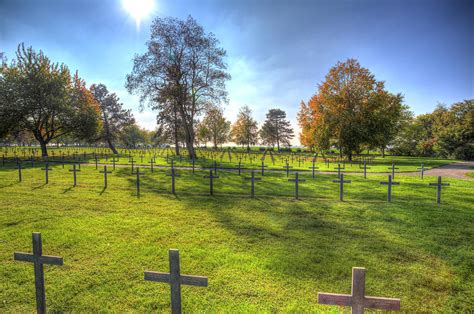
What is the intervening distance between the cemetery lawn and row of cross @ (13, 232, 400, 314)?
1.05m

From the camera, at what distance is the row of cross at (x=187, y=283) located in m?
2.19

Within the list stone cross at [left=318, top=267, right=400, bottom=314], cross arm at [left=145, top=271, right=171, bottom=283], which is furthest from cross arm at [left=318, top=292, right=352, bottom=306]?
cross arm at [left=145, top=271, right=171, bottom=283]

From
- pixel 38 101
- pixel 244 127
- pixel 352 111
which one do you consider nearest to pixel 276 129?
pixel 244 127

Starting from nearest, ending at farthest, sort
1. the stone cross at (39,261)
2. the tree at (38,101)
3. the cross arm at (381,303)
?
the cross arm at (381,303), the stone cross at (39,261), the tree at (38,101)

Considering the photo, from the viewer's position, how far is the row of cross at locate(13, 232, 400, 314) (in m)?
2.19

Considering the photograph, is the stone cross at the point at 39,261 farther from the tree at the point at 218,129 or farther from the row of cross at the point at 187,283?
the tree at the point at 218,129

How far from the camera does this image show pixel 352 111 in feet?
111

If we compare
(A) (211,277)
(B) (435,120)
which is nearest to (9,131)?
(A) (211,277)

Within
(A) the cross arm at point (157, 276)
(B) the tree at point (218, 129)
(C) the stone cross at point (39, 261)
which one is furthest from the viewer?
(B) the tree at point (218, 129)

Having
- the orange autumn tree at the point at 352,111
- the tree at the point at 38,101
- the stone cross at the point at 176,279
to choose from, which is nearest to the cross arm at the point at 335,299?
the stone cross at the point at 176,279

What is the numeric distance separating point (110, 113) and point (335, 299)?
196ft

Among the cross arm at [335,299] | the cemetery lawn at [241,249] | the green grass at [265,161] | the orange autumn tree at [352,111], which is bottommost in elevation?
the cemetery lawn at [241,249]

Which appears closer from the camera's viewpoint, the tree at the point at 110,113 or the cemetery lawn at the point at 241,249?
the cemetery lawn at the point at 241,249

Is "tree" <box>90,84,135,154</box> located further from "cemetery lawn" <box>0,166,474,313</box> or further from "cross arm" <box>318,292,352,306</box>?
"cross arm" <box>318,292,352,306</box>
